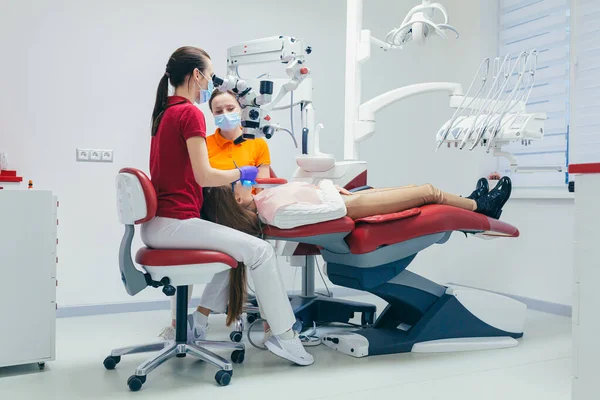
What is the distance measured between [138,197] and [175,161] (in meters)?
0.24

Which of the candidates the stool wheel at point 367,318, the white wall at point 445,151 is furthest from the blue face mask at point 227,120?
the white wall at point 445,151

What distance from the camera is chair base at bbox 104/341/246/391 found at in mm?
2408

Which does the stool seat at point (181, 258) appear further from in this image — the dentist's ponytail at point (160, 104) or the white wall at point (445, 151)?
the white wall at point (445, 151)

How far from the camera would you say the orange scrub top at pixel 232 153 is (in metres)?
3.43

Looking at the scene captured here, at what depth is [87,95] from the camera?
394 centimetres

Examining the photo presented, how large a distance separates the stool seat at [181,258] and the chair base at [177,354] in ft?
1.30

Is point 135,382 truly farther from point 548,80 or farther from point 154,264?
point 548,80

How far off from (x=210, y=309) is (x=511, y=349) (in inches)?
61.4

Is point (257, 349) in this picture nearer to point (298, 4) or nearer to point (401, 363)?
point (401, 363)

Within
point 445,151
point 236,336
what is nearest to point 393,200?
point 236,336

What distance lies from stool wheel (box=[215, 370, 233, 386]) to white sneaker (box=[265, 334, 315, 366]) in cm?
27

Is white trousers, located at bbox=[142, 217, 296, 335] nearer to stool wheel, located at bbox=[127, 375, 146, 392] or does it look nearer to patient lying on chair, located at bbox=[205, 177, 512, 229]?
patient lying on chair, located at bbox=[205, 177, 512, 229]

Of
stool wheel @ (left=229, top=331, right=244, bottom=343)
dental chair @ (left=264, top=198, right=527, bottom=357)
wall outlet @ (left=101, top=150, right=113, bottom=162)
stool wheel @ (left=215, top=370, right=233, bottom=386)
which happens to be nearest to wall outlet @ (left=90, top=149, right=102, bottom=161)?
wall outlet @ (left=101, top=150, right=113, bottom=162)

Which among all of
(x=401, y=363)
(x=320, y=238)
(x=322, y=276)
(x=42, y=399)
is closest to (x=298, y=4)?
(x=322, y=276)
